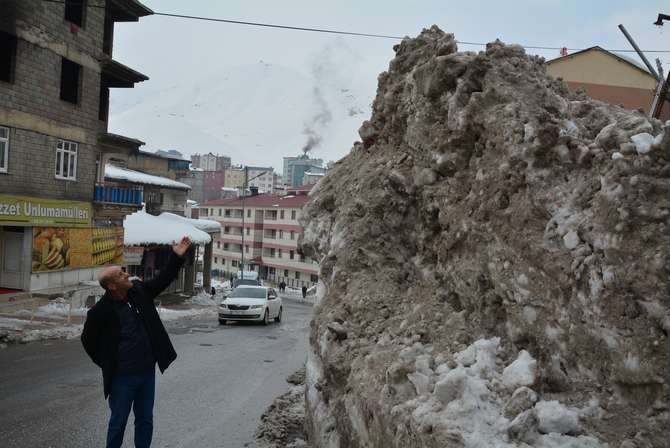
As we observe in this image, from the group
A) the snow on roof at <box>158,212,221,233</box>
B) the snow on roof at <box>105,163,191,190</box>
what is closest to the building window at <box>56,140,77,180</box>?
the snow on roof at <box>105,163,191,190</box>

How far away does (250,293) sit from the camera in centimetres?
2209

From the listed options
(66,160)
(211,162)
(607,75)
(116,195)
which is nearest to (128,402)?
(66,160)

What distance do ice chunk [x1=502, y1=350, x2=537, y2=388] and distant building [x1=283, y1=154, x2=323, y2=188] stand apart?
131 meters

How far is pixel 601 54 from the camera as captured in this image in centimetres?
2094

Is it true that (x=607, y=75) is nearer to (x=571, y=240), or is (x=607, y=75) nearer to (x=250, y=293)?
(x=250, y=293)

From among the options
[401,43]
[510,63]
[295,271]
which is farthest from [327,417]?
[295,271]

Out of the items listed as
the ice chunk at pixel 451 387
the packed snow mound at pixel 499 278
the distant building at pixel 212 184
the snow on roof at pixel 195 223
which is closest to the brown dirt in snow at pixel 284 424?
the packed snow mound at pixel 499 278

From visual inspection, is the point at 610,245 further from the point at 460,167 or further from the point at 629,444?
the point at 460,167

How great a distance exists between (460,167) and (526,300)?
5.90 feet

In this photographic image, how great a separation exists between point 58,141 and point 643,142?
21291mm

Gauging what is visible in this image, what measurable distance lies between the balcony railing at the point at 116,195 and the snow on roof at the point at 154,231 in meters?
2.94

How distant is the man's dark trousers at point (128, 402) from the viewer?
474 cm

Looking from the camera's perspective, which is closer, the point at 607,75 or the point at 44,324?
the point at 44,324

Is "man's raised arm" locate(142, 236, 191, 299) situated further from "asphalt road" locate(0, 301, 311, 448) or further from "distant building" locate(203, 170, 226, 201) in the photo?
"distant building" locate(203, 170, 226, 201)
